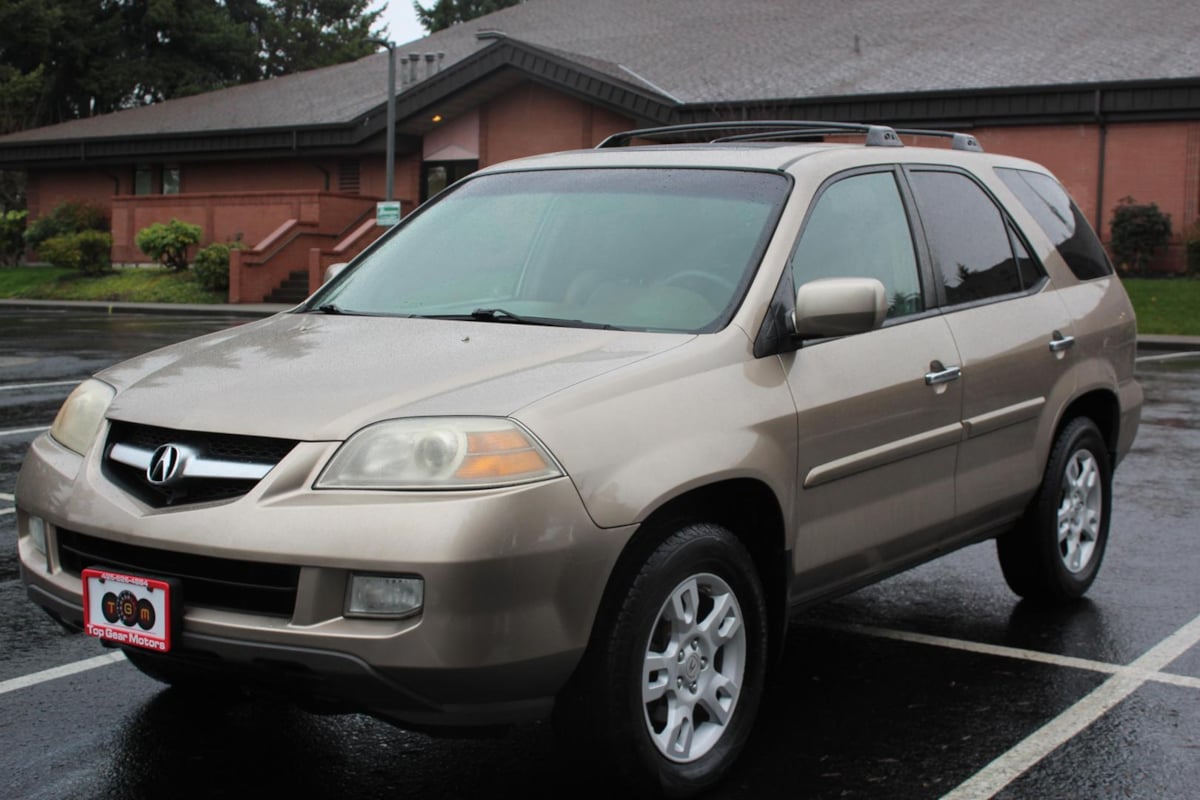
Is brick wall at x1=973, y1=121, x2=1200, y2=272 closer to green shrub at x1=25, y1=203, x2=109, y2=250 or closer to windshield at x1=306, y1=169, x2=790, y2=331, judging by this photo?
green shrub at x1=25, y1=203, x2=109, y2=250

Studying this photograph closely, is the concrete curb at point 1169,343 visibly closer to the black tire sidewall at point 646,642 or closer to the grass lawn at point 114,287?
the black tire sidewall at point 646,642

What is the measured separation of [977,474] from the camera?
207 inches

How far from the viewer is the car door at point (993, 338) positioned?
5.24 m

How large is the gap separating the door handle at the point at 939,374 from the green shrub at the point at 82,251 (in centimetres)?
3541

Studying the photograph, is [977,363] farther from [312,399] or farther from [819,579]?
[312,399]

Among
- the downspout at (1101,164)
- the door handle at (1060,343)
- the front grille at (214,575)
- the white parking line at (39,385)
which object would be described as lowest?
the white parking line at (39,385)

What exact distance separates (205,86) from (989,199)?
64312 mm

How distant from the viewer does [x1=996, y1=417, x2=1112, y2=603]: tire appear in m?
5.81

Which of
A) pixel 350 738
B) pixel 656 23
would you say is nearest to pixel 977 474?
pixel 350 738

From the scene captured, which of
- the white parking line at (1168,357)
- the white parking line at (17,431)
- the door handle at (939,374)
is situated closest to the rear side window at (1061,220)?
the door handle at (939,374)

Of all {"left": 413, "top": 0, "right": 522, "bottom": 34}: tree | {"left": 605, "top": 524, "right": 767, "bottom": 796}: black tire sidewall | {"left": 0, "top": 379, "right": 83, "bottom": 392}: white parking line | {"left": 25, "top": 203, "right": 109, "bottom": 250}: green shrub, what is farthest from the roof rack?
{"left": 413, "top": 0, "right": 522, "bottom": 34}: tree

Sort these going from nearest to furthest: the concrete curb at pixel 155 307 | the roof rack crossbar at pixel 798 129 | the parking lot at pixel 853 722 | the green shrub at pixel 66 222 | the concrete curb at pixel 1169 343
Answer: the parking lot at pixel 853 722 < the roof rack crossbar at pixel 798 129 < the concrete curb at pixel 1169 343 < the concrete curb at pixel 155 307 < the green shrub at pixel 66 222

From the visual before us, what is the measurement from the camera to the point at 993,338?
5379 mm

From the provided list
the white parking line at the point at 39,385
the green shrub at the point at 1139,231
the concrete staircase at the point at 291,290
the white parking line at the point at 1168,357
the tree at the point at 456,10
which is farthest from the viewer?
the tree at the point at 456,10
